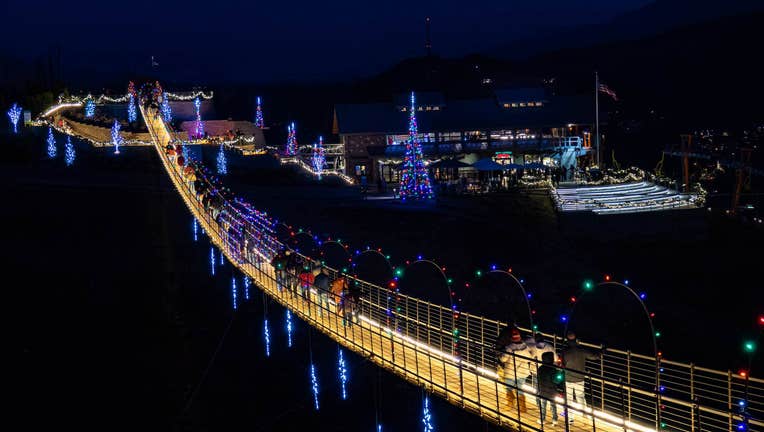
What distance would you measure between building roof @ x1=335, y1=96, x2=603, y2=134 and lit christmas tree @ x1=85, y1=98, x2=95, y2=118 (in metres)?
12.0

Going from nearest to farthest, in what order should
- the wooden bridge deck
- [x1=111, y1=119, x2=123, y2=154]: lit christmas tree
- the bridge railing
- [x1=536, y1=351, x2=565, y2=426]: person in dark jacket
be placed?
the bridge railing < [x1=536, y1=351, x2=565, y2=426]: person in dark jacket < the wooden bridge deck < [x1=111, y1=119, x2=123, y2=154]: lit christmas tree

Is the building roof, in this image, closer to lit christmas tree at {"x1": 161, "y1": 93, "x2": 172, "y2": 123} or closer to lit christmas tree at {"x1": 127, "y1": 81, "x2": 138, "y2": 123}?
lit christmas tree at {"x1": 161, "y1": 93, "x2": 172, "y2": 123}

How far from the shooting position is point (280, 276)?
15.8m

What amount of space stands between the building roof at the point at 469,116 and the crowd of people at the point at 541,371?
3403 cm

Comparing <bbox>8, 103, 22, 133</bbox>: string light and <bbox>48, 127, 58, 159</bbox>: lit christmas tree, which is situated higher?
<bbox>8, 103, 22, 133</bbox>: string light

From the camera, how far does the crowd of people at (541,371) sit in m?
8.62

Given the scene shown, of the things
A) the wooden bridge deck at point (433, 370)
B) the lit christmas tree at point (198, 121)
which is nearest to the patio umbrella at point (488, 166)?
the lit christmas tree at point (198, 121)

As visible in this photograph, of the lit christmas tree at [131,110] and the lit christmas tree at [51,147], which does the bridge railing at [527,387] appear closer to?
the lit christmas tree at [51,147]

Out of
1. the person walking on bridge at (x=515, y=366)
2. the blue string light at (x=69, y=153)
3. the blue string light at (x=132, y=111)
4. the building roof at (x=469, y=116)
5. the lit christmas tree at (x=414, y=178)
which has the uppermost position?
the blue string light at (x=132, y=111)

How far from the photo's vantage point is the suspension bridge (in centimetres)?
827

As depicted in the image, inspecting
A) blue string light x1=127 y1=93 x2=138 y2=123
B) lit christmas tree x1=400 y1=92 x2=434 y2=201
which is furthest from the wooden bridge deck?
blue string light x1=127 y1=93 x2=138 y2=123

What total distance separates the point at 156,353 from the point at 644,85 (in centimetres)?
7910

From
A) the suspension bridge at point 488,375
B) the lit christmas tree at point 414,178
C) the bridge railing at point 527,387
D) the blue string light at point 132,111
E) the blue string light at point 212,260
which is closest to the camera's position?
the bridge railing at point 527,387

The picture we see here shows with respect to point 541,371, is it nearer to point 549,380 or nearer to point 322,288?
point 549,380
